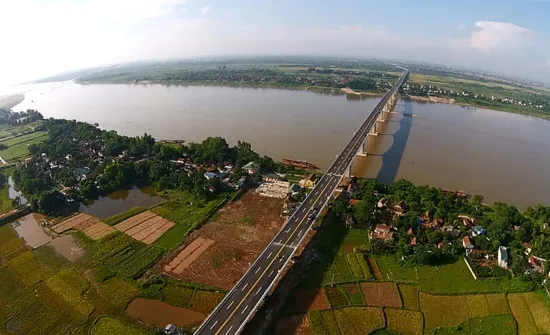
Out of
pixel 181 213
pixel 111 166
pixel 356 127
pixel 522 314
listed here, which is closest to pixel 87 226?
pixel 181 213

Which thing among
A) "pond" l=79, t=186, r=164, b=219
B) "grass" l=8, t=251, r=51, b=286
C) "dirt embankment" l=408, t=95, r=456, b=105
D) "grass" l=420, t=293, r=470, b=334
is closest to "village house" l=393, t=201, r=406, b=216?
"grass" l=420, t=293, r=470, b=334

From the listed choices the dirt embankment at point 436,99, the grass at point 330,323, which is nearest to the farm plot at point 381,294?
the grass at point 330,323

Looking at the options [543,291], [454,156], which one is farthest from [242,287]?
[454,156]

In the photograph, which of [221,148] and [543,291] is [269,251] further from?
[221,148]

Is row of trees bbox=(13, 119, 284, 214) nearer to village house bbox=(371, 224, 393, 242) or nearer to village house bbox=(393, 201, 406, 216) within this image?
village house bbox=(393, 201, 406, 216)

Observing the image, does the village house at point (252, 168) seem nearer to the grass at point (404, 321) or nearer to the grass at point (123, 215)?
the grass at point (123, 215)
